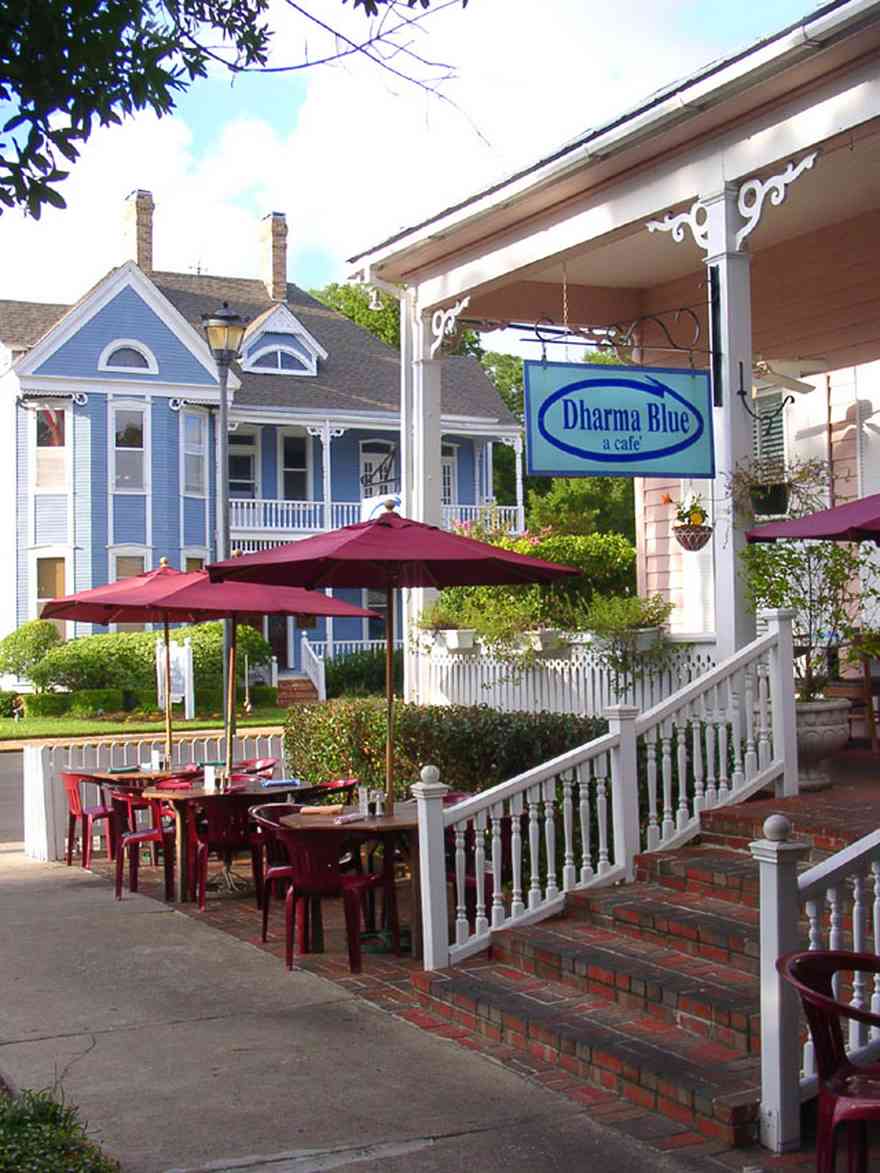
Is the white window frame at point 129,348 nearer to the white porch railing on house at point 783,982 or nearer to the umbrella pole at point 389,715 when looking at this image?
the umbrella pole at point 389,715

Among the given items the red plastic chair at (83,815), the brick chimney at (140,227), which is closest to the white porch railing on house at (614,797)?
the red plastic chair at (83,815)

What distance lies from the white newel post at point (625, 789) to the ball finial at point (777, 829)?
10.1ft

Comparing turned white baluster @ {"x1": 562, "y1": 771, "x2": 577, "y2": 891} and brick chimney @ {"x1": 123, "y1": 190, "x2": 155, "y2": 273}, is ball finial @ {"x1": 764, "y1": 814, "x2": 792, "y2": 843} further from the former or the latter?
brick chimney @ {"x1": 123, "y1": 190, "x2": 155, "y2": 273}

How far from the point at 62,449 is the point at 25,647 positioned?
5.53 meters

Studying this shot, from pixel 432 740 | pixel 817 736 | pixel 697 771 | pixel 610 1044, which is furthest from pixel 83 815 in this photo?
pixel 610 1044

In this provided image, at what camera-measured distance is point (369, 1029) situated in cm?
711

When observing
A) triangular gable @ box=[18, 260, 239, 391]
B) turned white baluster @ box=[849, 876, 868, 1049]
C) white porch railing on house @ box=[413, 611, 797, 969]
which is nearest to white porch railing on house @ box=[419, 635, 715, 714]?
white porch railing on house @ box=[413, 611, 797, 969]

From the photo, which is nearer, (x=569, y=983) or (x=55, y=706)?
(x=569, y=983)

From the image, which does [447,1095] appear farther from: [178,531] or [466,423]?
[466,423]

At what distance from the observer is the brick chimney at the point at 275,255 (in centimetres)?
3978

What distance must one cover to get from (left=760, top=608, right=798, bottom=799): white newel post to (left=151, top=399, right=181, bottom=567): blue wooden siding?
26192 millimetres

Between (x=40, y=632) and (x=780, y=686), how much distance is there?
2379 centimetres

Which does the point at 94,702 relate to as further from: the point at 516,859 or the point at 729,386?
the point at 516,859

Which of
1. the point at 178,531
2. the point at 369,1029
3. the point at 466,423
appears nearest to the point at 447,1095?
the point at 369,1029
